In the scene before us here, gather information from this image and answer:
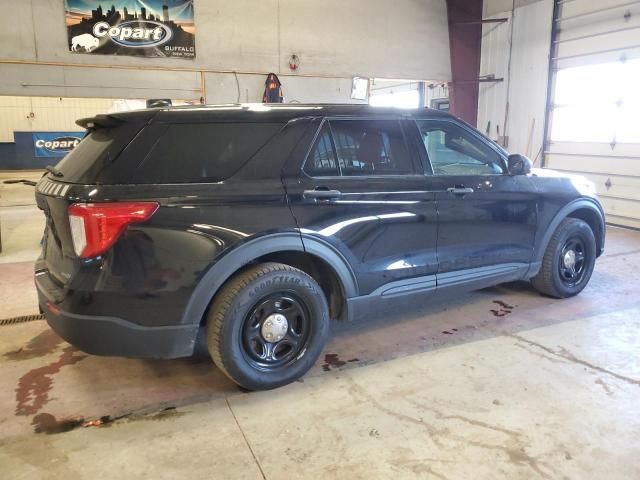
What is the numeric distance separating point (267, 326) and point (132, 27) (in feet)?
23.3

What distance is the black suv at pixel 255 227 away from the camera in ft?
8.10

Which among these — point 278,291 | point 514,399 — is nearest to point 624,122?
point 514,399

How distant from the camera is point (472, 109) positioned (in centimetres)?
1089

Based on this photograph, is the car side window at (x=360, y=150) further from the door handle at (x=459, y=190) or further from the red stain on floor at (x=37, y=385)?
the red stain on floor at (x=37, y=385)

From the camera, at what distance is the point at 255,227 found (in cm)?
269

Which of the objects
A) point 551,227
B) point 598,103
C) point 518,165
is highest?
point 598,103

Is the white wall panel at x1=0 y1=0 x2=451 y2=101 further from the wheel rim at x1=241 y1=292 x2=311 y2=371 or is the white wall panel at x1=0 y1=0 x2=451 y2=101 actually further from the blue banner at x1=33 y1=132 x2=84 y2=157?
the blue banner at x1=33 y1=132 x2=84 y2=157

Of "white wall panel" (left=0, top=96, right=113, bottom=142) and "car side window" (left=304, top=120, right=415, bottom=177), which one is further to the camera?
"white wall panel" (left=0, top=96, right=113, bottom=142)

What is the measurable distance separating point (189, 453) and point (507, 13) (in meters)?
10.3

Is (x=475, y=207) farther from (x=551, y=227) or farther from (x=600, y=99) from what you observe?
(x=600, y=99)

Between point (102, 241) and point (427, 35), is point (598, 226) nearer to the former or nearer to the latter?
point (102, 241)

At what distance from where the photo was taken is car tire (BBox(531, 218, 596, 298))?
425 cm

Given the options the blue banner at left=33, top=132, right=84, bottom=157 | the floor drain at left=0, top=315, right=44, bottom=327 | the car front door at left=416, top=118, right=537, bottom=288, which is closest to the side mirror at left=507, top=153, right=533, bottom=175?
the car front door at left=416, top=118, right=537, bottom=288

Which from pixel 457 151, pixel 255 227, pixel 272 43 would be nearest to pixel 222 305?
pixel 255 227
